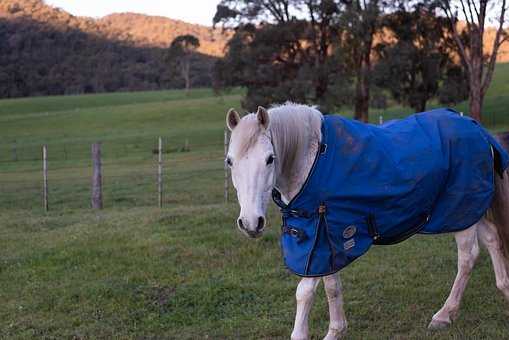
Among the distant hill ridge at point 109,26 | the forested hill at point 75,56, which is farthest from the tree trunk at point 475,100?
the distant hill ridge at point 109,26

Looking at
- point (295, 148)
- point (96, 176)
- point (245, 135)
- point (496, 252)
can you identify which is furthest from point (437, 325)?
point (96, 176)

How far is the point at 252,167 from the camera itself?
3754mm

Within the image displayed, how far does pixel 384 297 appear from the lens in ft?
18.8

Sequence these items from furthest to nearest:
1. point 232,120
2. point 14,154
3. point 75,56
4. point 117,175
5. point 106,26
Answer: point 106,26, point 75,56, point 14,154, point 117,175, point 232,120

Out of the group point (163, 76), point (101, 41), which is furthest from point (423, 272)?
point (101, 41)

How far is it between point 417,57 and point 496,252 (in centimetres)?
3142

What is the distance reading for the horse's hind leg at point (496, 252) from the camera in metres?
5.13

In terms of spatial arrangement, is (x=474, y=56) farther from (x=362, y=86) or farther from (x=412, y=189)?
(x=412, y=189)

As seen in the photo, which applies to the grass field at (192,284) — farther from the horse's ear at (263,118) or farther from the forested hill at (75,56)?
the forested hill at (75,56)

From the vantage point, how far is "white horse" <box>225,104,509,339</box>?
3742 mm

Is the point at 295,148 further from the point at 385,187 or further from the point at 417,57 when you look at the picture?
the point at 417,57

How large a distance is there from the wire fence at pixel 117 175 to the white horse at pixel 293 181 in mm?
9476

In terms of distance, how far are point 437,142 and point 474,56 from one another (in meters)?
26.2

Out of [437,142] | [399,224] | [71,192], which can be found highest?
[437,142]
